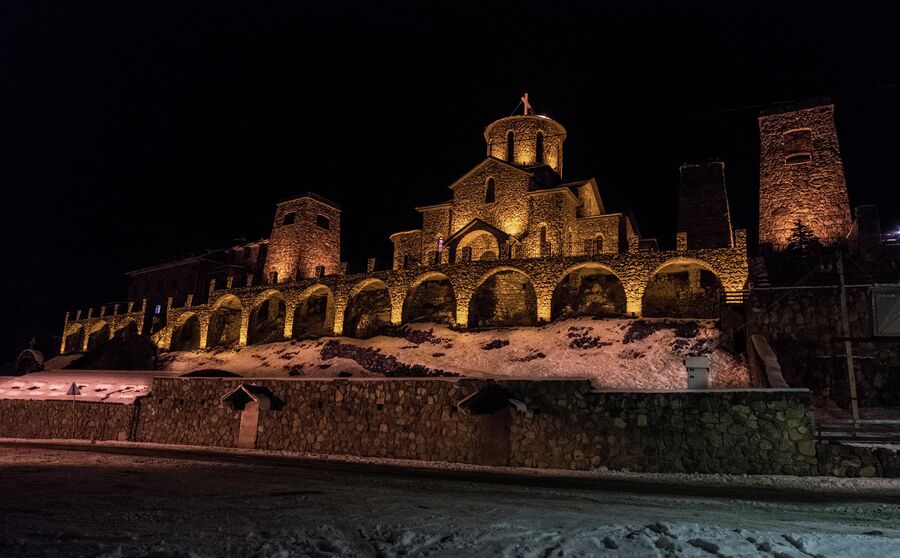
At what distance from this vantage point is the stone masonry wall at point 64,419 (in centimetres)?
1775

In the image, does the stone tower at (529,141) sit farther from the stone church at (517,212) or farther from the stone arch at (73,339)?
the stone arch at (73,339)

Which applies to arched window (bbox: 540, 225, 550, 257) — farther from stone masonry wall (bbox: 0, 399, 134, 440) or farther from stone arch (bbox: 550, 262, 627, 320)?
stone masonry wall (bbox: 0, 399, 134, 440)

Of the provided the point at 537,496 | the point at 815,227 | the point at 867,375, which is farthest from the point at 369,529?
the point at 815,227

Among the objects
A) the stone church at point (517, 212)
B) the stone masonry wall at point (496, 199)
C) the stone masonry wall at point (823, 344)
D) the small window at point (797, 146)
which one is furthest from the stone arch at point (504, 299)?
the small window at point (797, 146)

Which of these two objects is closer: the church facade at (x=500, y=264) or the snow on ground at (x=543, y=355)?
the snow on ground at (x=543, y=355)

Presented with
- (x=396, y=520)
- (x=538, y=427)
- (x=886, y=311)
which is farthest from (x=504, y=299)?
(x=396, y=520)

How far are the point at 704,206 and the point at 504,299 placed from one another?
42.1 feet

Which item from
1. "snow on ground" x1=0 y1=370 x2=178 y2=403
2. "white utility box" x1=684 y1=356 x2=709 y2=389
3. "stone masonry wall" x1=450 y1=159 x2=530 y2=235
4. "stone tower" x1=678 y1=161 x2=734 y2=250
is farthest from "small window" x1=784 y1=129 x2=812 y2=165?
"snow on ground" x1=0 y1=370 x2=178 y2=403

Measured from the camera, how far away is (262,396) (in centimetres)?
1489

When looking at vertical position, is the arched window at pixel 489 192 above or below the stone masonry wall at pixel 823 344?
above

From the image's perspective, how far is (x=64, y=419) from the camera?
1895cm

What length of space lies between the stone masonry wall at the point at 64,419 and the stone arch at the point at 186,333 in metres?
17.8

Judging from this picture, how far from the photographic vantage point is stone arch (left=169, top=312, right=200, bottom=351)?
38.9 metres

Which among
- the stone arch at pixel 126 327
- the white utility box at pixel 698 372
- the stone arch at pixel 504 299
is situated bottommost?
the white utility box at pixel 698 372
